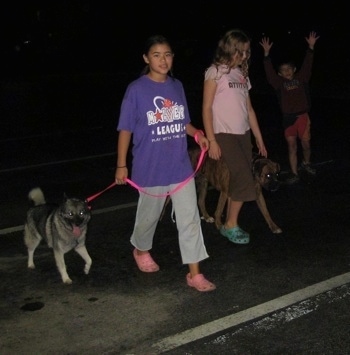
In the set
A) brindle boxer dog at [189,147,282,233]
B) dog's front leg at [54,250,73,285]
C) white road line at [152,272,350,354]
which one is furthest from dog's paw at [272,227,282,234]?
dog's front leg at [54,250,73,285]

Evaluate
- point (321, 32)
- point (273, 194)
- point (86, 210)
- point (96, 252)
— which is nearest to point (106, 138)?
point (273, 194)

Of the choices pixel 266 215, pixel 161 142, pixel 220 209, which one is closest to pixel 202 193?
pixel 220 209

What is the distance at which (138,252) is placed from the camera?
17.4 feet

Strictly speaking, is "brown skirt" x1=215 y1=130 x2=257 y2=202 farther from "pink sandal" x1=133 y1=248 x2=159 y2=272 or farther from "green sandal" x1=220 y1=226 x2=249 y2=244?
"pink sandal" x1=133 y1=248 x2=159 y2=272

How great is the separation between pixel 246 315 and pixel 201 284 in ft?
1.84

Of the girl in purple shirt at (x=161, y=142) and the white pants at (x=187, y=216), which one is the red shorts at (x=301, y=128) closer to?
the girl in purple shirt at (x=161, y=142)

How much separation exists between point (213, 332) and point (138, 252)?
4.56ft

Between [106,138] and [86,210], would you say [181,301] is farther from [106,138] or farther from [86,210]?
[106,138]

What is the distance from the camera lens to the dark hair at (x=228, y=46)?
206 inches

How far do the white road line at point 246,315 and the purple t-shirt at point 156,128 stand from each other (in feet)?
3.71

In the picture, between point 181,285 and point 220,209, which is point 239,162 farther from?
point 181,285

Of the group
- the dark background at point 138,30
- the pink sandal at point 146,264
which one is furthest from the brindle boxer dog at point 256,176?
the dark background at point 138,30

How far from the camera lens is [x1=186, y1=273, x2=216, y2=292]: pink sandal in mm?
4785

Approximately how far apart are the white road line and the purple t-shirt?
1.13 m
